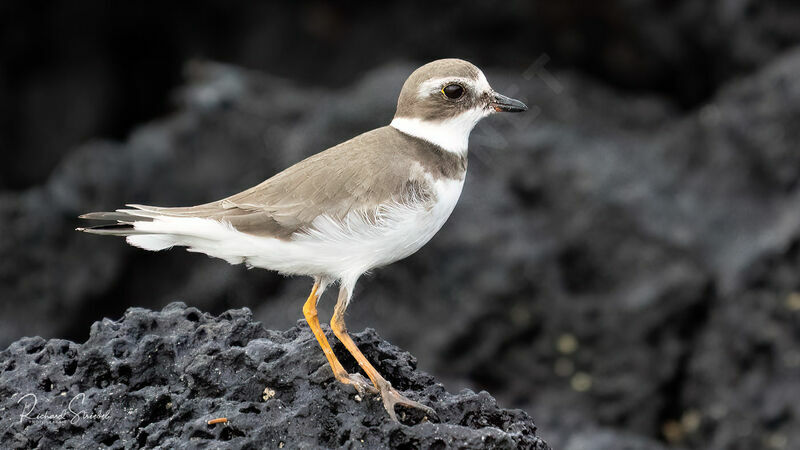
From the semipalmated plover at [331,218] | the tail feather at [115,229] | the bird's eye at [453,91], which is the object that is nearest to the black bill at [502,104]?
the bird's eye at [453,91]

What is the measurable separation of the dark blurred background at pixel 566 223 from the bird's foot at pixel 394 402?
2.99 metres

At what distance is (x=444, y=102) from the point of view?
5.68 metres

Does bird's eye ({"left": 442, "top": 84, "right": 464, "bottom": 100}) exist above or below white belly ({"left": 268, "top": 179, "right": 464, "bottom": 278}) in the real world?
above

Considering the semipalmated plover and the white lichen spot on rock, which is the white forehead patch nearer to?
the semipalmated plover

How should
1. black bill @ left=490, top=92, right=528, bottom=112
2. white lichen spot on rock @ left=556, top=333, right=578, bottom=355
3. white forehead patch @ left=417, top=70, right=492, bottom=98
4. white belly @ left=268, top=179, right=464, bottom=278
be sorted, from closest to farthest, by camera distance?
white belly @ left=268, top=179, right=464, bottom=278 → white forehead patch @ left=417, top=70, right=492, bottom=98 → black bill @ left=490, top=92, right=528, bottom=112 → white lichen spot on rock @ left=556, top=333, right=578, bottom=355

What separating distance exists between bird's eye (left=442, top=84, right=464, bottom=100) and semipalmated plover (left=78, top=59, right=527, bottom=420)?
0.35 m

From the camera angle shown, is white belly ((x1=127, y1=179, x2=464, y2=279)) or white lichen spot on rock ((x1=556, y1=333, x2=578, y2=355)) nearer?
white belly ((x1=127, y1=179, x2=464, y2=279))

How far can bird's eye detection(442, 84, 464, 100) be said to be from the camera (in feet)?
18.6

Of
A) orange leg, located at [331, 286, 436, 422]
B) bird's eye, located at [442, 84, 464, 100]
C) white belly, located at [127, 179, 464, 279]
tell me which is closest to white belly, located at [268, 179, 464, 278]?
white belly, located at [127, 179, 464, 279]

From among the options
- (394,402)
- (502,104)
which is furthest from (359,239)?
(502,104)

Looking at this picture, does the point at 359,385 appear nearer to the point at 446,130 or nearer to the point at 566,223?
the point at 446,130

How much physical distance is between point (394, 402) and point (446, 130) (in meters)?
1.72

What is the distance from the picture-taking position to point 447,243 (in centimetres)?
921

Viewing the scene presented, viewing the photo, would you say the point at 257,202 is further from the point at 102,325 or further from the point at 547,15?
the point at 547,15
